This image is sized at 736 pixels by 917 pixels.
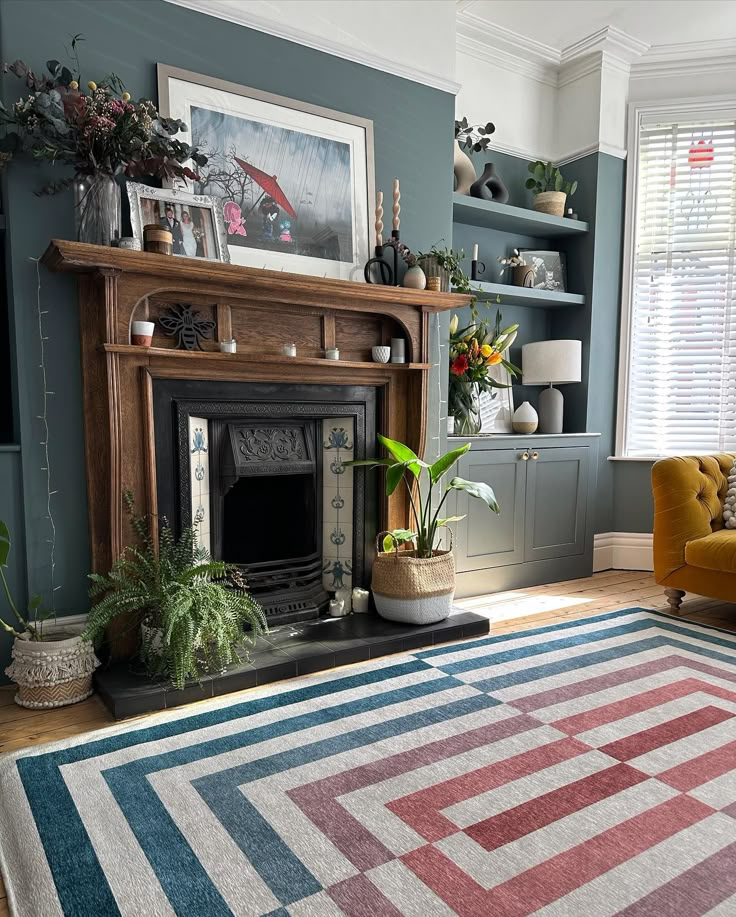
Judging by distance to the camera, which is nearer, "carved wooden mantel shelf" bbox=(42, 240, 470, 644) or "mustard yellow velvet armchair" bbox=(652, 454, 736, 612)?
"carved wooden mantel shelf" bbox=(42, 240, 470, 644)

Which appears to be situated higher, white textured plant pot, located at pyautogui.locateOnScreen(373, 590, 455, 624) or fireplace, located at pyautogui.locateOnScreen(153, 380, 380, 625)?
fireplace, located at pyautogui.locateOnScreen(153, 380, 380, 625)

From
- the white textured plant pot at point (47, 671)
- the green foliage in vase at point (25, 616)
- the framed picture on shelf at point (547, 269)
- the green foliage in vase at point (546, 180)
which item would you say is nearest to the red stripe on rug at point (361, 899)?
the white textured plant pot at point (47, 671)

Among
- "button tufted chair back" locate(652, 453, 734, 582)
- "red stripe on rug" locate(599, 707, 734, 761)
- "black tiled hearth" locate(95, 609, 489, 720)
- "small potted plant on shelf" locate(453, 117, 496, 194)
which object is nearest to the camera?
"red stripe on rug" locate(599, 707, 734, 761)

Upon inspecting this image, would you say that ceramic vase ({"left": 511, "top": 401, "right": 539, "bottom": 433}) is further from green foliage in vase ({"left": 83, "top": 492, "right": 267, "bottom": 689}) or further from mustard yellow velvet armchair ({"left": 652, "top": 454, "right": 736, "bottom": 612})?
green foliage in vase ({"left": 83, "top": 492, "right": 267, "bottom": 689})

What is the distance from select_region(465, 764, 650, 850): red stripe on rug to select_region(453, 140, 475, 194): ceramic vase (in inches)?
121

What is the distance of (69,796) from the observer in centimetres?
180

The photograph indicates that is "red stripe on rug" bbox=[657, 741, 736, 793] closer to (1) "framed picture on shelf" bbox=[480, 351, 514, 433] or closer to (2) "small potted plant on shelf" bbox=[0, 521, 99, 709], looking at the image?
(2) "small potted plant on shelf" bbox=[0, 521, 99, 709]

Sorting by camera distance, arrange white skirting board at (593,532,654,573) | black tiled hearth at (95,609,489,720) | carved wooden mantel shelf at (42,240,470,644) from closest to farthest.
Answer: black tiled hearth at (95,609,489,720) → carved wooden mantel shelf at (42,240,470,644) → white skirting board at (593,532,654,573)

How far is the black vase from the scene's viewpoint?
391cm

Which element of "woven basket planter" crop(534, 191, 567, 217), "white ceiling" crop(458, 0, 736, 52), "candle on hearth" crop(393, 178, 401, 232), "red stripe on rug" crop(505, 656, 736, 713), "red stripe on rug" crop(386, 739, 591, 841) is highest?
"white ceiling" crop(458, 0, 736, 52)

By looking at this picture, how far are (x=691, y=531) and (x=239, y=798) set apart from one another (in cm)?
255

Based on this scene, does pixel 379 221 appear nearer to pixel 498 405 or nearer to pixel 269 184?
pixel 269 184

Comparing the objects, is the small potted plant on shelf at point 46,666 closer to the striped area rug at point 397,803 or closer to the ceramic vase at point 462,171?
the striped area rug at point 397,803

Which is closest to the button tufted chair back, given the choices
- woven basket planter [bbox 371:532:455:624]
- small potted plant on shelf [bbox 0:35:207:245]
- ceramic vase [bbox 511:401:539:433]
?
ceramic vase [bbox 511:401:539:433]
